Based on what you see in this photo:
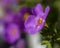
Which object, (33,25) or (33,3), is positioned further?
(33,3)

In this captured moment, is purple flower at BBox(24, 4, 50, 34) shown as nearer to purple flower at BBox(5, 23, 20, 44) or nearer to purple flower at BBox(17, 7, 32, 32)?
purple flower at BBox(17, 7, 32, 32)

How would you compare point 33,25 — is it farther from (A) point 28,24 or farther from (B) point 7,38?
(B) point 7,38

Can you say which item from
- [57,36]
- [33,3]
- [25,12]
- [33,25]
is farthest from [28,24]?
[25,12]

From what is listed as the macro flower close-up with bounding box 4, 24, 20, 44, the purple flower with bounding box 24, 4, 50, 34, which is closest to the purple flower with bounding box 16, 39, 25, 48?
the macro flower close-up with bounding box 4, 24, 20, 44

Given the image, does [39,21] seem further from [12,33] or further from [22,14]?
[12,33]

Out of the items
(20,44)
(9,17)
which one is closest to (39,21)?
(20,44)
